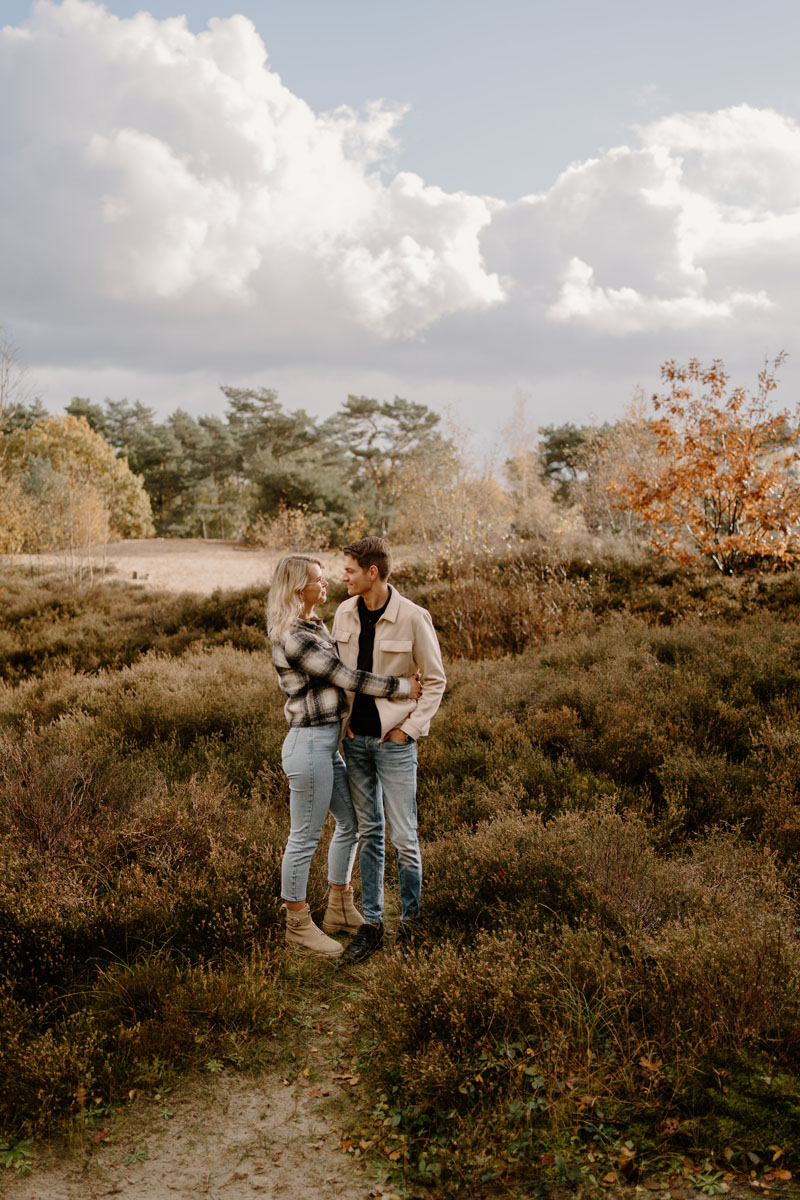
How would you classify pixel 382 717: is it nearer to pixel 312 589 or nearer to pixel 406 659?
pixel 406 659

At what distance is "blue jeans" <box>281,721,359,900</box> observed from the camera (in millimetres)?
3910

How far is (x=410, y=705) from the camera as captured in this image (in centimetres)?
394

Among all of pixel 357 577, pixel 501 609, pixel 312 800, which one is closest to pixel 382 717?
pixel 312 800

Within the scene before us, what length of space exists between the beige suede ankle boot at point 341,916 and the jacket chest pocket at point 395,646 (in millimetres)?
1477

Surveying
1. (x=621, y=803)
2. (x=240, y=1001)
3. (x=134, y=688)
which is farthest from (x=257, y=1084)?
(x=134, y=688)

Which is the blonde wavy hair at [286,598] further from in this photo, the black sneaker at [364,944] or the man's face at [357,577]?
the black sneaker at [364,944]

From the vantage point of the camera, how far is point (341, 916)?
4453 mm

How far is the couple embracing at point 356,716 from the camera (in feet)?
12.7

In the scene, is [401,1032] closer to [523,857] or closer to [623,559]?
[523,857]

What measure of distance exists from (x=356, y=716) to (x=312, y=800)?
0.47 m

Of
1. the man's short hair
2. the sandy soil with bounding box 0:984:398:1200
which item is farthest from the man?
the sandy soil with bounding box 0:984:398:1200

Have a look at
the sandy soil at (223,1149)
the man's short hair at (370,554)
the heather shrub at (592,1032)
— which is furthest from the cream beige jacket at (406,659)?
the sandy soil at (223,1149)

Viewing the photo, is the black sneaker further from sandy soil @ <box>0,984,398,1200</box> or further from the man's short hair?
Result: the man's short hair

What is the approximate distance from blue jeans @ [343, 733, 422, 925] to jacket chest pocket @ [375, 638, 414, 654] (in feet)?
1.50
